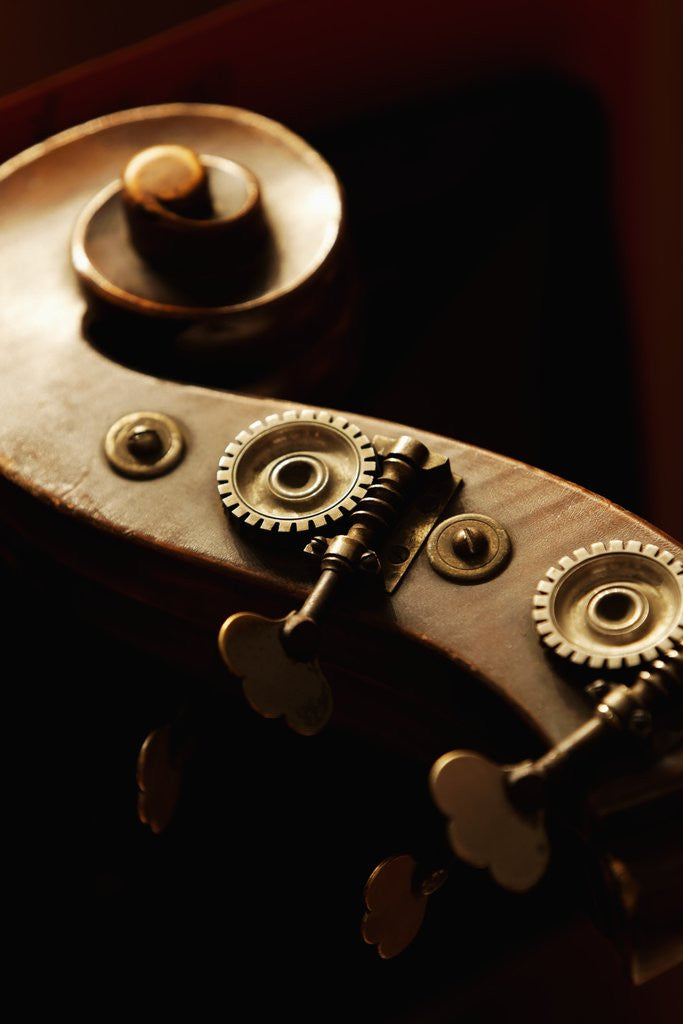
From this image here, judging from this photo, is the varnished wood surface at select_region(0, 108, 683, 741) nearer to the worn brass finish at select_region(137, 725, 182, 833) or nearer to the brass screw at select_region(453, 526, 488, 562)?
the brass screw at select_region(453, 526, 488, 562)

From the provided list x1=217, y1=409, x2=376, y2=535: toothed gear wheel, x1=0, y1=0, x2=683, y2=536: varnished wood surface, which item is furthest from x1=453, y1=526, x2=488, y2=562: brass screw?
x1=0, y1=0, x2=683, y2=536: varnished wood surface

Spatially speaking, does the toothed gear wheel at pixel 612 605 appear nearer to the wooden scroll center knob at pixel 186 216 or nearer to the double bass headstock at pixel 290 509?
the double bass headstock at pixel 290 509

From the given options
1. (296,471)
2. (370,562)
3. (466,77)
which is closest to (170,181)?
(296,471)

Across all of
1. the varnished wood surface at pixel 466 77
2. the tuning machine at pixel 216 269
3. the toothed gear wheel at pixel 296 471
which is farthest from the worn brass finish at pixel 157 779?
the varnished wood surface at pixel 466 77

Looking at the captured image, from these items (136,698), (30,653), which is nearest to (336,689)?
(136,698)

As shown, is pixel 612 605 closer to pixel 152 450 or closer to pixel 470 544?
pixel 470 544

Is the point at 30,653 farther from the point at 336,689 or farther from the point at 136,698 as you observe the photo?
the point at 336,689
